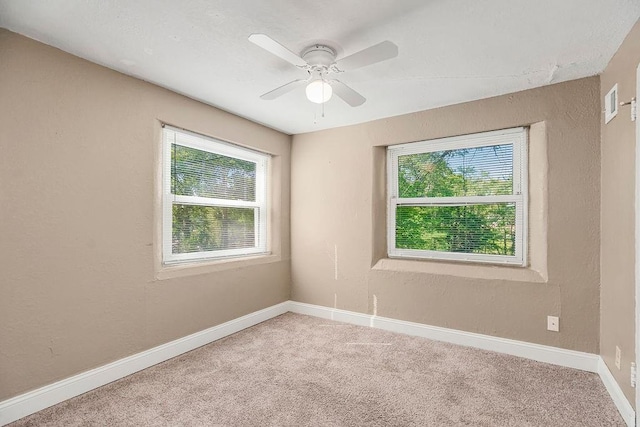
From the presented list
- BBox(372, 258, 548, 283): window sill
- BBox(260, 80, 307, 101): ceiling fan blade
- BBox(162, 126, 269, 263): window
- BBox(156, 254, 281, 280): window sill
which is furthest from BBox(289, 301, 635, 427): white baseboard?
BBox(260, 80, 307, 101): ceiling fan blade

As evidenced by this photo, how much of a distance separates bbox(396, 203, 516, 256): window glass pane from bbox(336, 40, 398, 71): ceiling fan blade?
1.92m

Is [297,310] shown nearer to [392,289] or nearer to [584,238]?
[392,289]

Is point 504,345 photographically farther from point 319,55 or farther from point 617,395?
point 319,55

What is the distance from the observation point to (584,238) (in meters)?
2.39

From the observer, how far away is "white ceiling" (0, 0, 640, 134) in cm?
160

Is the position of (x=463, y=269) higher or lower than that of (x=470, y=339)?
higher

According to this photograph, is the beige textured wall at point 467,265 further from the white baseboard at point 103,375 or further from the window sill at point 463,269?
the white baseboard at point 103,375

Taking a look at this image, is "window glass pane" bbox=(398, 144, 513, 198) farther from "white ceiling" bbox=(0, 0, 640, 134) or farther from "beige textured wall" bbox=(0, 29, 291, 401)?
"beige textured wall" bbox=(0, 29, 291, 401)

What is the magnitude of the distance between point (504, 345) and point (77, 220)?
341 centimetres

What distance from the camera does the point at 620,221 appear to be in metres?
1.94

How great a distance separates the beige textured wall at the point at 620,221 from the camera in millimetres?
1765

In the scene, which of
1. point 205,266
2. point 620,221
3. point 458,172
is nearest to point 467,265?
point 458,172

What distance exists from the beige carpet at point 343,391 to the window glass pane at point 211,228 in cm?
95

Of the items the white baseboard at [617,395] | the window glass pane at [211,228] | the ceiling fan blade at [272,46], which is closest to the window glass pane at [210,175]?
the window glass pane at [211,228]
